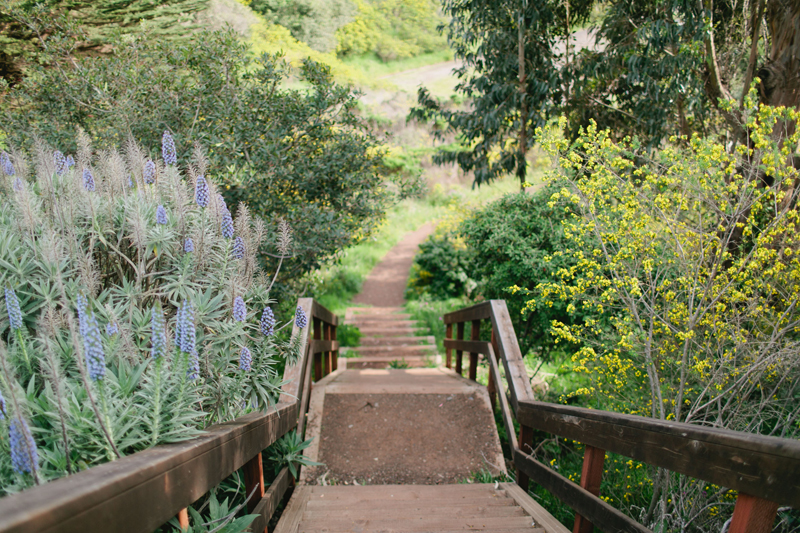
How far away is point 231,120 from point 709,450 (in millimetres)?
4770

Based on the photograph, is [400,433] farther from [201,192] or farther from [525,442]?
[201,192]

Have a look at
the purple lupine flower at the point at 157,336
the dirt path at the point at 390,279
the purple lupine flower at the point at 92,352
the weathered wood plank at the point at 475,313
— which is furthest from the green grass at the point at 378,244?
the purple lupine flower at the point at 92,352

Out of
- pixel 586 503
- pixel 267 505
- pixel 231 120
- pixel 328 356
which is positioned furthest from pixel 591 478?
pixel 231 120

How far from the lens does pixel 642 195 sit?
307cm

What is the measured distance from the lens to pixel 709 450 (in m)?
1.39

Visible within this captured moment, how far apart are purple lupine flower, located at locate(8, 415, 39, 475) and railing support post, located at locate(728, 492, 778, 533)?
1787mm

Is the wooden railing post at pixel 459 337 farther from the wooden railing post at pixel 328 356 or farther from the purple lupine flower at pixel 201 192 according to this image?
the purple lupine flower at pixel 201 192

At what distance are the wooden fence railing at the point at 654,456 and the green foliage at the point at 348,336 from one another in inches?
199

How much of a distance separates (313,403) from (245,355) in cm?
218

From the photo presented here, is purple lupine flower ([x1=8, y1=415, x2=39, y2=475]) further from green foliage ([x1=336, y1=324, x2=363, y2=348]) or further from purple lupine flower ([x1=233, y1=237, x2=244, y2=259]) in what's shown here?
green foliage ([x1=336, y1=324, x2=363, y2=348])

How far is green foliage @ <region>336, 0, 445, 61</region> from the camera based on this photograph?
91.3ft

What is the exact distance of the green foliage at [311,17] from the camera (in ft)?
63.5

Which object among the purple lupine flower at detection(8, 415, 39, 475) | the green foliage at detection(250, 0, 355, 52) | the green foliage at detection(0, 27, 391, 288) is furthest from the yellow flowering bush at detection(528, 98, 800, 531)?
the green foliage at detection(250, 0, 355, 52)

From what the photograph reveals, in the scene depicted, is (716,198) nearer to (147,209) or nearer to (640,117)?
(147,209)
